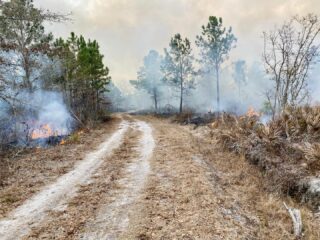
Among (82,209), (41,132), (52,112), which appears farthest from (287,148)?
(52,112)

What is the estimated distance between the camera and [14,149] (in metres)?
14.4

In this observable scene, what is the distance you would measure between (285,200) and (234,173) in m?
2.30

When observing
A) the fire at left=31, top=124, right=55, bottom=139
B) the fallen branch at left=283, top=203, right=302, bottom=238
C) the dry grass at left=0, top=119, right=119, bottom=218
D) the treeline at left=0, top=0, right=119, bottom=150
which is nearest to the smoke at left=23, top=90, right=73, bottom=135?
the treeline at left=0, top=0, right=119, bottom=150

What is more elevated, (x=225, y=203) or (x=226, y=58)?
(x=226, y=58)

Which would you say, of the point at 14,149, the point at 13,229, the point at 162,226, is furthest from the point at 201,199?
the point at 14,149

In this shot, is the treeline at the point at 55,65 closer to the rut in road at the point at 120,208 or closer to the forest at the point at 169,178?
the forest at the point at 169,178

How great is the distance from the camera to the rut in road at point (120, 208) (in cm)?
581

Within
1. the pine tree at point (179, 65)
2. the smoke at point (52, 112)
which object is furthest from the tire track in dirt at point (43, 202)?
the pine tree at point (179, 65)

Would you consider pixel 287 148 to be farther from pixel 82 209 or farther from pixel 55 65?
pixel 55 65

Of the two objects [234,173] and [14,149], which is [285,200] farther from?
[14,149]

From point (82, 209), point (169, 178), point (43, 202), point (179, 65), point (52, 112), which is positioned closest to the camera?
point (82, 209)

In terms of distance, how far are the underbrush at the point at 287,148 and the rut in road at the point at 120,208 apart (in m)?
3.90

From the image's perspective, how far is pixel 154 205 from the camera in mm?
7160

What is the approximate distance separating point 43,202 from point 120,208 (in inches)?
78.5
